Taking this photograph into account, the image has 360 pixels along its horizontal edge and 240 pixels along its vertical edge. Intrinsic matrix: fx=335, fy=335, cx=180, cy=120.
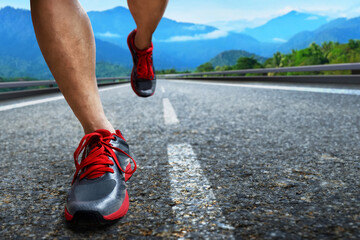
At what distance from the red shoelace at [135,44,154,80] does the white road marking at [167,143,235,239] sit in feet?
4.61

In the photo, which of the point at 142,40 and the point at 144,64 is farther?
the point at 144,64

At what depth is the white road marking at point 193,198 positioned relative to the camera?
117cm

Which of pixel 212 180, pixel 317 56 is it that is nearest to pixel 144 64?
pixel 212 180

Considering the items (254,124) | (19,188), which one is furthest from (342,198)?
(254,124)

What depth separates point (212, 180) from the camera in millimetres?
1597

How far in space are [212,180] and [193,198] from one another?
0.76 feet

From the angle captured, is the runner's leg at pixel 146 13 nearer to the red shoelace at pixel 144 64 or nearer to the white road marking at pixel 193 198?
the red shoelace at pixel 144 64

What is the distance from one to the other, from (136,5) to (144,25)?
26 cm

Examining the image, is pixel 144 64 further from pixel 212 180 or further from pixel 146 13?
pixel 212 180

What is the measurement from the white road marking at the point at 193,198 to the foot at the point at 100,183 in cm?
22

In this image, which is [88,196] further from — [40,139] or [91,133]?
[40,139]

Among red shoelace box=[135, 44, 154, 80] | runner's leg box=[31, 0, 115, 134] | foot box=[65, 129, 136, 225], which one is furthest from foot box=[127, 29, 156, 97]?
foot box=[65, 129, 136, 225]

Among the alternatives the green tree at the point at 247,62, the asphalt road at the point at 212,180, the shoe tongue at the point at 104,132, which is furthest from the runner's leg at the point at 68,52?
the green tree at the point at 247,62

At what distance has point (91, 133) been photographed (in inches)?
62.1
